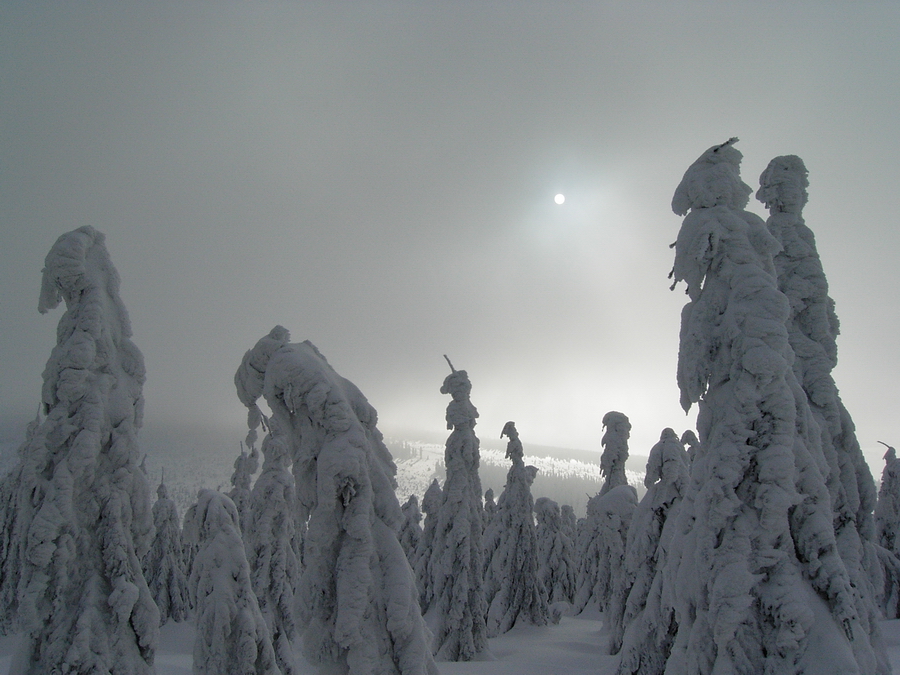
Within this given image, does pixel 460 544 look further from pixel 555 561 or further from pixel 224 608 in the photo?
pixel 555 561

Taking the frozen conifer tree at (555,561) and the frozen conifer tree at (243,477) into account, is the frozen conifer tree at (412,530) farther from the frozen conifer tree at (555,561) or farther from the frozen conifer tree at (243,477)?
the frozen conifer tree at (243,477)

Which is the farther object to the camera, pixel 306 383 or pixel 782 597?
pixel 306 383

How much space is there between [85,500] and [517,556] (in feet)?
77.4

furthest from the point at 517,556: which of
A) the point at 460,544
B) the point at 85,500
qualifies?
the point at 85,500

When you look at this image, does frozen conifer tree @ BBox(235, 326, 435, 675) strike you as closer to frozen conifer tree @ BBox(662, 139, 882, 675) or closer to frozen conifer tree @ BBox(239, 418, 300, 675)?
frozen conifer tree @ BBox(662, 139, 882, 675)

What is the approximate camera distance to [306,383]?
704 cm

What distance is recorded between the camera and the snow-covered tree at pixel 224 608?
9664 mm

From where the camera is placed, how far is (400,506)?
24.5ft

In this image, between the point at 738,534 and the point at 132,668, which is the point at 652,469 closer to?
the point at 738,534

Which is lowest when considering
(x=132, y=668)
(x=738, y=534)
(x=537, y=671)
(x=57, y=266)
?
(x=537, y=671)

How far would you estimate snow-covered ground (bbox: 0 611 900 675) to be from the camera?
17.6 m

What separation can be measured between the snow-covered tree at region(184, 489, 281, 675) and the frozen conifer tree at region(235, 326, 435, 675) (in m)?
4.06

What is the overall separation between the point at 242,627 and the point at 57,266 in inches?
320

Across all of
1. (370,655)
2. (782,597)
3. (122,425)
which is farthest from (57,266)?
(782,597)
